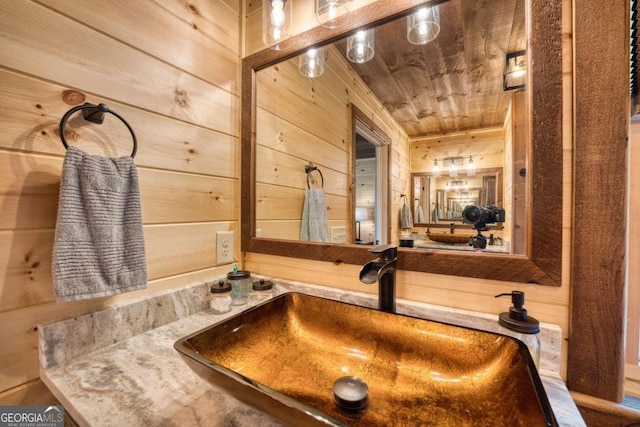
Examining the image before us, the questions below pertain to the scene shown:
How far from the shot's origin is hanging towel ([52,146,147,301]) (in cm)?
54

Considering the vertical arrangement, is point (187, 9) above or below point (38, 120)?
above

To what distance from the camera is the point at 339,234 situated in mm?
906

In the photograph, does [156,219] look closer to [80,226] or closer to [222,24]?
[80,226]

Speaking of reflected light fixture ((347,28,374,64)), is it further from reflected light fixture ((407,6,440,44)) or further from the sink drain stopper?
the sink drain stopper

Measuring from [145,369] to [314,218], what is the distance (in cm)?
65

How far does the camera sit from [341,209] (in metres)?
0.97

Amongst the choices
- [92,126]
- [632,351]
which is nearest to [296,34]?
[92,126]

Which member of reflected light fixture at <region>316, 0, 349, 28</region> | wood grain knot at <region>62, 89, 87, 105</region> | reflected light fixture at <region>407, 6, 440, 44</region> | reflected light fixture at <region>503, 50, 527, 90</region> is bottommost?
wood grain knot at <region>62, 89, 87, 105</region>

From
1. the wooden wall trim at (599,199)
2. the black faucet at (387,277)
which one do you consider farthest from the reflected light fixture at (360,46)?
the black faucet at (387,277)

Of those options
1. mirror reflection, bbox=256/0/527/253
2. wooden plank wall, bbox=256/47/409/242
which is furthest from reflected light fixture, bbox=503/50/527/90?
wooden plank wall, bbox=256/47/409/242

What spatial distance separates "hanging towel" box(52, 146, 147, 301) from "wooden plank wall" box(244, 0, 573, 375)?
477 millimetres

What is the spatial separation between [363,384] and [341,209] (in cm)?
58

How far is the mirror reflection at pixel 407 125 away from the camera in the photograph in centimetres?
67

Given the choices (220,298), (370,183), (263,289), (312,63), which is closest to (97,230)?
(220,298)
